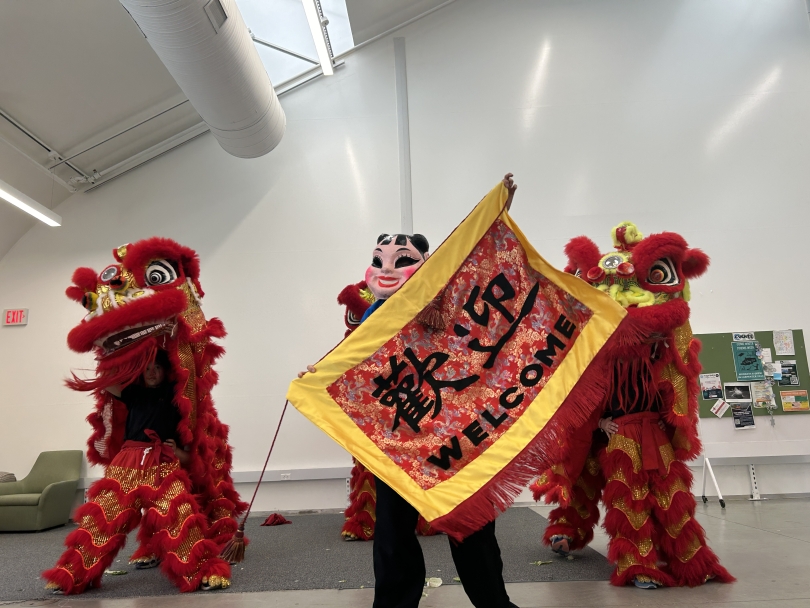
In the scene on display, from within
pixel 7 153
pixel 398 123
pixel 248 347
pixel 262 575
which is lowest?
pixel 262 575

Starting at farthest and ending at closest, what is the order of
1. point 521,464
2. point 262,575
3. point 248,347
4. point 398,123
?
point 398,123, point 248,347, point 262,575, point 521,464

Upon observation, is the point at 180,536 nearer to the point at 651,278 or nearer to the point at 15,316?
the point at 651,278

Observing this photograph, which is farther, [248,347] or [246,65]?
[248,347]

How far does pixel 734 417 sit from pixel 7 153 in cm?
669

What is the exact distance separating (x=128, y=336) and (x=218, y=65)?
6.35ft

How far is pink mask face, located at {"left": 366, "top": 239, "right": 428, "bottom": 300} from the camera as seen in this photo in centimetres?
230

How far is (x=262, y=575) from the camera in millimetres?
2830

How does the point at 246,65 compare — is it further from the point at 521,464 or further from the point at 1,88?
the point at 521,464

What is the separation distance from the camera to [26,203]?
15.1ft

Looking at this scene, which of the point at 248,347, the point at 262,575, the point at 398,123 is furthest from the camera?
the point at 398,123

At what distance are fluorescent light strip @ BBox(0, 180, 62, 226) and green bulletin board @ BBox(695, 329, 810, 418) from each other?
19.2 ft

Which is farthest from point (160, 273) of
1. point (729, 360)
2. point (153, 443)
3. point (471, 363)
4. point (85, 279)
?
point (729, 360)

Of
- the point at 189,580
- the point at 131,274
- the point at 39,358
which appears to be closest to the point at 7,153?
the point at 39,358

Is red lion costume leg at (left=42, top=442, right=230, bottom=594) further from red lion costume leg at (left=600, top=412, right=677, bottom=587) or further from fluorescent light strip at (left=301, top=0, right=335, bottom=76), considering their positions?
fluorescent light strip at (left=301, top=0, right=335, bottom=76)
